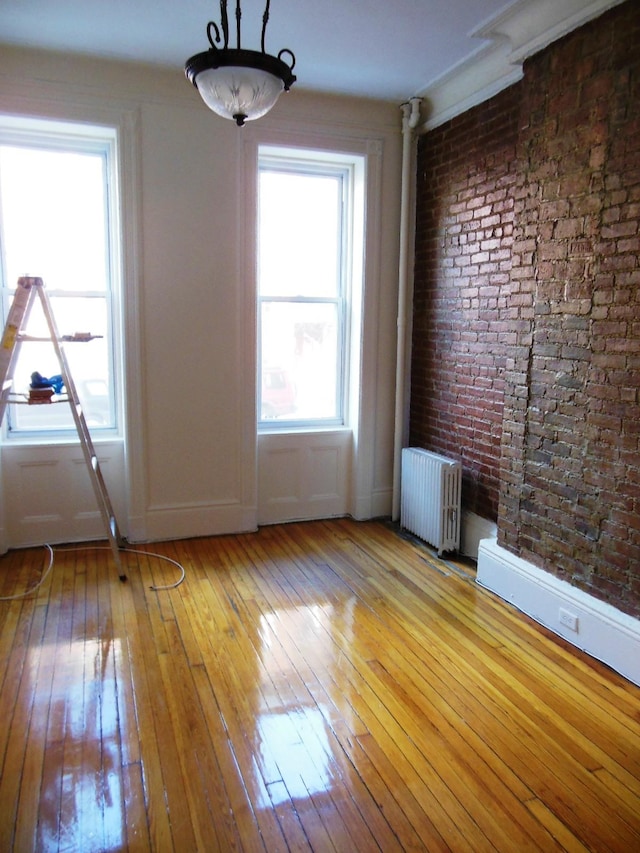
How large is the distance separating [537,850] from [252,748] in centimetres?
100

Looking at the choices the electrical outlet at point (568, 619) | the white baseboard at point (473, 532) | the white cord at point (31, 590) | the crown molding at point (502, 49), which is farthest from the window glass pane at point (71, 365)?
the electrical outlet at point (568, 619)

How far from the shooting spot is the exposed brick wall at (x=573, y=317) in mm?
2777

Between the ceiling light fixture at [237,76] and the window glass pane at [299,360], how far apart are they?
2.37 metres

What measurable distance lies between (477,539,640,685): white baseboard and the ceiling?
9.38 ft

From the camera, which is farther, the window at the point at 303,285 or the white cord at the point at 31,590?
the window at the point at 303,285

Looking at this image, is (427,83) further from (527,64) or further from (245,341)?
(245,341)

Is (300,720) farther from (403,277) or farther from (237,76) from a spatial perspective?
(403,277)

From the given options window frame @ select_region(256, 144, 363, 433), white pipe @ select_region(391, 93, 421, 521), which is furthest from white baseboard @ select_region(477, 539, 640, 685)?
window frame @ select_region(256, 144, 363, 433)

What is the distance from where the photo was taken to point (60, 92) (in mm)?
3828

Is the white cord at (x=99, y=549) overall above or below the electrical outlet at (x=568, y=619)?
below

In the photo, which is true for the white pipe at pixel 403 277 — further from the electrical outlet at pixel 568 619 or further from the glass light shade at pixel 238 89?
the glass light shade at pixel 238 89

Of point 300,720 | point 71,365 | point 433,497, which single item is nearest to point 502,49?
point 433,497

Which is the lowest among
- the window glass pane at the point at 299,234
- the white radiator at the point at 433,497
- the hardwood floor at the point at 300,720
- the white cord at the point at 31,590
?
the hardwood floor at the point at 300,720

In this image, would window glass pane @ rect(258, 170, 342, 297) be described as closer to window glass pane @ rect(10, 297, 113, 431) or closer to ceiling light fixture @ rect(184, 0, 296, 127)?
window glass pane @ rect(10, 297, 113, 431)
